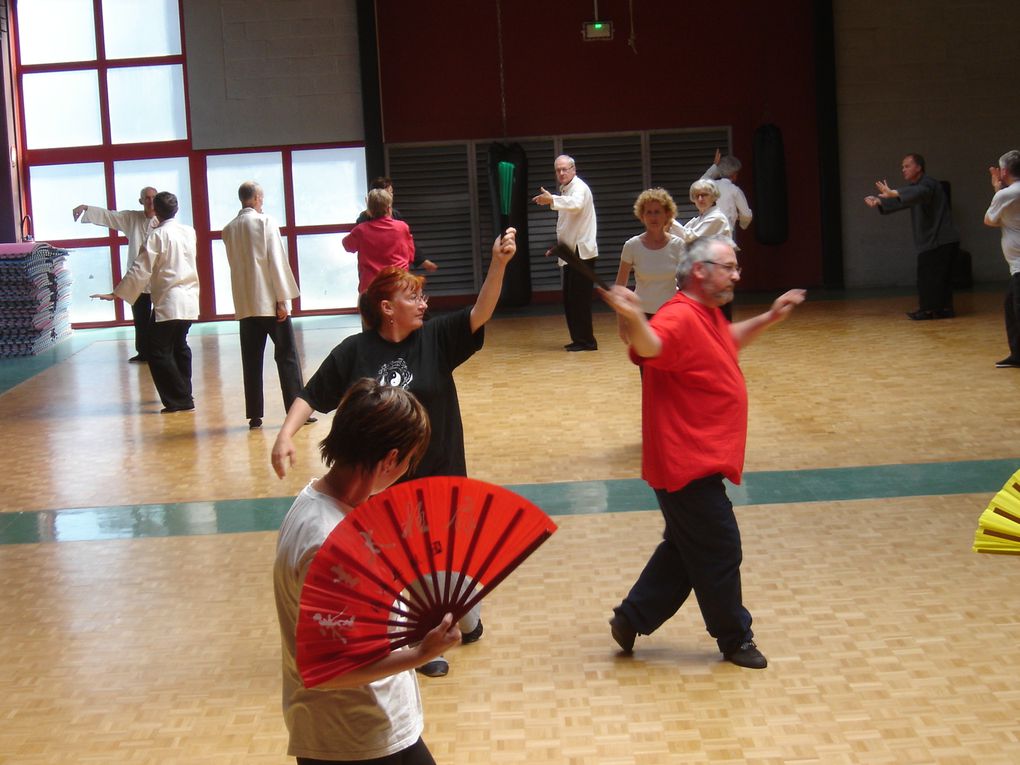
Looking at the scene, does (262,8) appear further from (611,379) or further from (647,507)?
(647,507)

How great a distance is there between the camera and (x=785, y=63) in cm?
1423

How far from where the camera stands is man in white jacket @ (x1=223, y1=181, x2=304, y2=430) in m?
8.02

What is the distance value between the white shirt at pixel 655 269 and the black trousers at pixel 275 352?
2483 mm

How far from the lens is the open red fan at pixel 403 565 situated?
6.75 ft

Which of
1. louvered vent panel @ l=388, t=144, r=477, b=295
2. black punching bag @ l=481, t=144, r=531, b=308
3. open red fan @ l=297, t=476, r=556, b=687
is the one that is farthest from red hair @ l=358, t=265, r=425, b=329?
louvered vent panel @ l=388, t=144, r=477, b=295

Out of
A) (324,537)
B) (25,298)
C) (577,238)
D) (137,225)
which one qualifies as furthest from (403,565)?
(25,298)

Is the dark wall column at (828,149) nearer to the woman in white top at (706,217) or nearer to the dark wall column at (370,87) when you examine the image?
the dark wall column at (370,87)

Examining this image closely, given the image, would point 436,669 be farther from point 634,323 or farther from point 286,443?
point 634,323

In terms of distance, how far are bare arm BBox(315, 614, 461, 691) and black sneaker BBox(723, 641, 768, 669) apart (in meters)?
2.02

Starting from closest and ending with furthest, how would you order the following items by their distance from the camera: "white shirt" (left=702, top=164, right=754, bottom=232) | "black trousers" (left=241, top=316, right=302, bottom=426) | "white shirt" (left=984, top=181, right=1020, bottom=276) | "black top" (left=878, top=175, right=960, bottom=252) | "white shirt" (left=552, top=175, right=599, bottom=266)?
"black trousers" (left=241, top=316, right=302, bottom=426) → "white shirt" (left=984, top=181, right=1020, bottom=276) → "white shirt" (left=552, top=175, right=599, bottom=266) → "black top" (left=878, top=175, right=960, bottom=252) → "white shirt" (left=702, top=164, right=754, bottom=232)

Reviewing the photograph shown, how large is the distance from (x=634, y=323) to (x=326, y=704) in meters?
1.66

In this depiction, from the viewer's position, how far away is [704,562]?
3877mm

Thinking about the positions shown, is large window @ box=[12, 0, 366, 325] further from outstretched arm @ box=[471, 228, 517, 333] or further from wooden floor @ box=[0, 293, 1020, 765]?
outstretched arm @ box=[471, 228, 517, 333]

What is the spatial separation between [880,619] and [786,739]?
0.98 m
